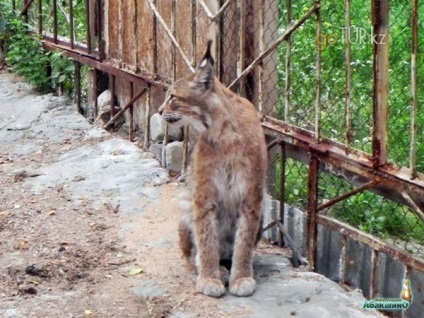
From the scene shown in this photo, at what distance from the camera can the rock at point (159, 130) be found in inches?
305

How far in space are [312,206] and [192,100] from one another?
122 cm

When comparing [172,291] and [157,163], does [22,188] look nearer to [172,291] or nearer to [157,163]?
[157,163]

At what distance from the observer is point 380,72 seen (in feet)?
17.0

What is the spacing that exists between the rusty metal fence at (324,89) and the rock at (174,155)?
51cm

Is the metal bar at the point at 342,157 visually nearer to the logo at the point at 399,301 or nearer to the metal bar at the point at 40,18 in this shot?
the logo at the point at 399,301

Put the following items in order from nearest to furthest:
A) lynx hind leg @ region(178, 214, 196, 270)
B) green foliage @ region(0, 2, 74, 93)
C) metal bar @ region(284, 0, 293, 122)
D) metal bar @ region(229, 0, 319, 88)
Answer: lynx hind leg @ region(178, 214, 196, 270) → metal bar @ region(229, 0, 319, 88) → metal bar @ region(284, 0, 293, 122) → green foliage @ region(0, 2, 74, 93)

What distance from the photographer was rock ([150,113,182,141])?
7.75 meters

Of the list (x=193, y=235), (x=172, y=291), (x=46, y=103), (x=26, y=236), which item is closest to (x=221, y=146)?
(x=193, y=235)

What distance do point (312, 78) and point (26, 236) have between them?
2646 millimetres

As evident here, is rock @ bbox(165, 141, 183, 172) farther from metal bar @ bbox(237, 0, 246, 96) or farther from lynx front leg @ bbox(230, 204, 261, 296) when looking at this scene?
lynx front leg @ bbox(230, 204, 261, 296)

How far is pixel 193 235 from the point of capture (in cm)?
548

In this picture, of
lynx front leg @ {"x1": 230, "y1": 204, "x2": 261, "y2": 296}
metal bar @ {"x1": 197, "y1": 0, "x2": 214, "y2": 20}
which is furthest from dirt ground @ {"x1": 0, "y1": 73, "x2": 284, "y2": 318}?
metal bar @ {"x1": 197, "y1": 0, "x2": 214, "y2": 20}

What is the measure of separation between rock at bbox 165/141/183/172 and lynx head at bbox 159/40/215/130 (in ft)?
7.16

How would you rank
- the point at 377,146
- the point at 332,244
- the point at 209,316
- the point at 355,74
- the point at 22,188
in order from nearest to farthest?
the point at 209,316
the point at 377,146
the point at 332,244
the point at 355,74
the point at 22,188
